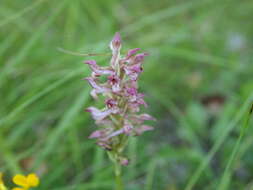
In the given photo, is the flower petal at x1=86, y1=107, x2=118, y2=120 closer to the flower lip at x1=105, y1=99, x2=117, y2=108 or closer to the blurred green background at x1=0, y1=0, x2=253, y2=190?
the flower lip at x1=105, y1=99, x2=117, y2=108

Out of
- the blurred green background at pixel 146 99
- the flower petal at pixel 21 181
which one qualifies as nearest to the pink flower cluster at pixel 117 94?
the flower petal at pixel 21 181

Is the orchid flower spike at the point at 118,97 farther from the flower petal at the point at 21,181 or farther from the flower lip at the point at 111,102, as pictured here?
the flower petal at the point at 21,181

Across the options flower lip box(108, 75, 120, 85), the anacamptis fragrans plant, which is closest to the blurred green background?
the anacamptis fragrans plant

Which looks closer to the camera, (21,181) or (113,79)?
(113,79)

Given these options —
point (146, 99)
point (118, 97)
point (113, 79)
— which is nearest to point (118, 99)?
point (118, 97)

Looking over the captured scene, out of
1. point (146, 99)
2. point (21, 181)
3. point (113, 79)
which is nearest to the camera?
point (113, 79)

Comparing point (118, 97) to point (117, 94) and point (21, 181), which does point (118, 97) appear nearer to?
point (117, 94)

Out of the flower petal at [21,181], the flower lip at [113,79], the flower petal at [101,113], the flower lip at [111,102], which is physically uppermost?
the flower lip at [113,79]
